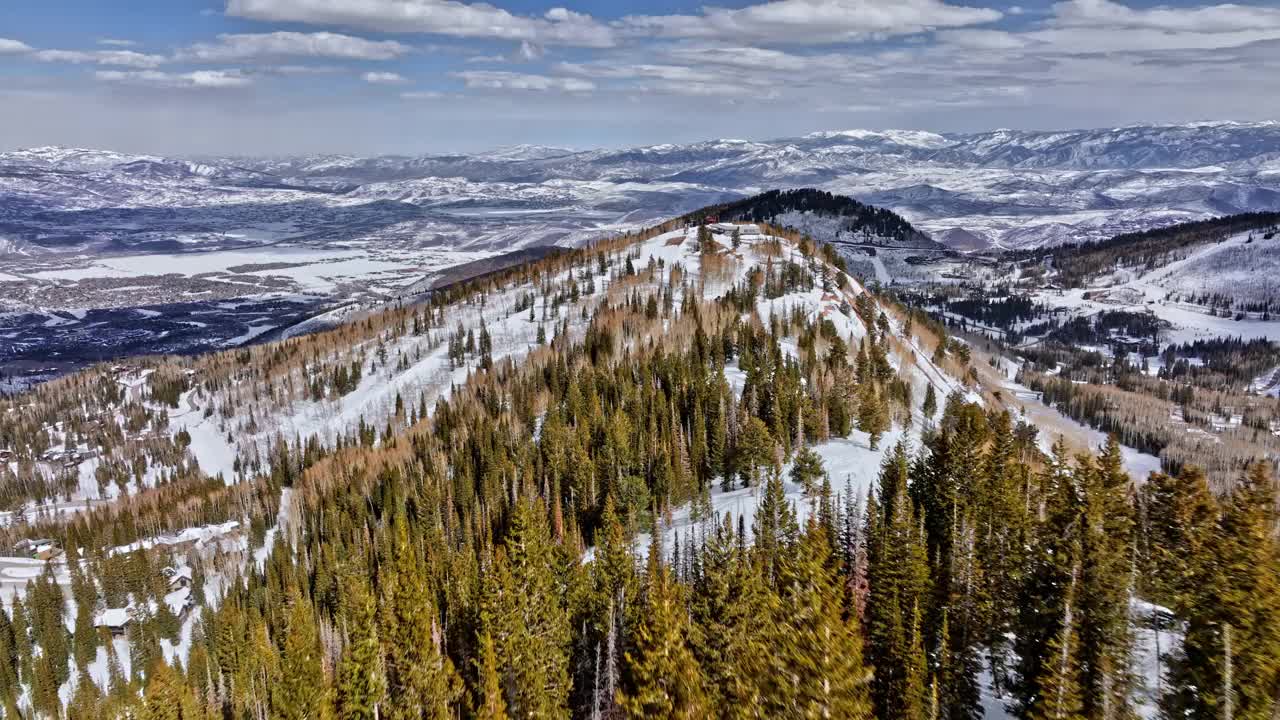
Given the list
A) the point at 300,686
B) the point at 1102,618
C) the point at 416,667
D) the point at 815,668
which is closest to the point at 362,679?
the point at 416,667

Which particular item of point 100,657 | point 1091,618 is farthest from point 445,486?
point 1091,618

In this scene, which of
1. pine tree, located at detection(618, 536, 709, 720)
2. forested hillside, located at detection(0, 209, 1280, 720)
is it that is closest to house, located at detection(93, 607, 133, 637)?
forested hillside, located at detection(0, 209, 1280, 720)

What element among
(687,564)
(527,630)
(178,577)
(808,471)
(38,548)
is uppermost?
(808,471)

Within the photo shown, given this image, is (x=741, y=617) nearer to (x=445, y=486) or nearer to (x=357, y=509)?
(x=445, y=486)

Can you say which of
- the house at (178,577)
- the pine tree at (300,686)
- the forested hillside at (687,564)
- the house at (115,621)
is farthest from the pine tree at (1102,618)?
the house at (178,577)

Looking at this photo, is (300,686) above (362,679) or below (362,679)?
below

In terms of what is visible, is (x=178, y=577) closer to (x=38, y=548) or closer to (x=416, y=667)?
(x=38, y=548)

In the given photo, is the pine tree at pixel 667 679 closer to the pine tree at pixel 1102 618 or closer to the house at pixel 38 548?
the pine tree at pixel 1102 618

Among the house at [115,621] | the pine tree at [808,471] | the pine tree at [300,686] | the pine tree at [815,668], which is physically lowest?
the house at [115,621]
